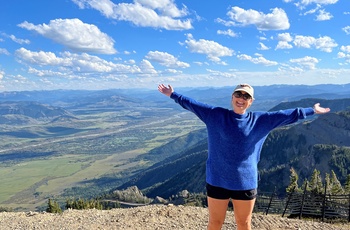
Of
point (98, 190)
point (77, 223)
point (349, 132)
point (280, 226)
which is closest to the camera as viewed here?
point (280, 226)

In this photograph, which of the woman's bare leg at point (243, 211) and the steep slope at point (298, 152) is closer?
the woman's bare leg at point (243, 211)

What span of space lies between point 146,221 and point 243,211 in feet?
23.9

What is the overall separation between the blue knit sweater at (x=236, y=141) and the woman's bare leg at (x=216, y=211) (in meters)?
0.30

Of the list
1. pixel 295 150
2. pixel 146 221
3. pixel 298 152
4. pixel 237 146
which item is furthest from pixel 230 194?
pixel 295 150

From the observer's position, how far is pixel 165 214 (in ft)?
40.5

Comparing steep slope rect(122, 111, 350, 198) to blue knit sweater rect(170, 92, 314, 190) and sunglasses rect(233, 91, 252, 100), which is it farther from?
sunglasses rect(233, 91, 252, 100)

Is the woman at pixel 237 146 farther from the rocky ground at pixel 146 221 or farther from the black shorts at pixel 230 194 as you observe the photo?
the rocky ground at pixel 146 221

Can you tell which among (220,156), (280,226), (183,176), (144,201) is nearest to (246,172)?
(220,156)

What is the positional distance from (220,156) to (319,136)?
156 meters

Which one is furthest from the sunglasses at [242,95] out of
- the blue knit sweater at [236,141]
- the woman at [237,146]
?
the blue knit sweater at [236,141]

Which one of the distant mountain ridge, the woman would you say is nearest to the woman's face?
the woman

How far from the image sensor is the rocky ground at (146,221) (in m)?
11.0

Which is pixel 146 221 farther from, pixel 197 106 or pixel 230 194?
pixel 197 106

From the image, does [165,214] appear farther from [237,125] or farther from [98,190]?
[98,190]
